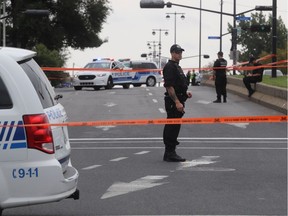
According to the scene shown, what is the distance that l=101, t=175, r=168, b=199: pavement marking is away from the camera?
875 centimetres

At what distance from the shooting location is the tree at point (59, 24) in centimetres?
5738

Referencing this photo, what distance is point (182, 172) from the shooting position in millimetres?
10414

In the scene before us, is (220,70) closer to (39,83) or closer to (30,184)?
(39,83)

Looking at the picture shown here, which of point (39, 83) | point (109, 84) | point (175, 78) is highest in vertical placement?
point (39, 83)

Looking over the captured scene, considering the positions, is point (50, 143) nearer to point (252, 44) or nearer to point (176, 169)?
point (176, 169)

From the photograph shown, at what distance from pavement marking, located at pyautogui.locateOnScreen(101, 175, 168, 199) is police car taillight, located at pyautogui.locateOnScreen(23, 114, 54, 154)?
2.22 metres

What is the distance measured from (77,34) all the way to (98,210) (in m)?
55.2

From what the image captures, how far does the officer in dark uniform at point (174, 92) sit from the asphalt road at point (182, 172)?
1.07ft

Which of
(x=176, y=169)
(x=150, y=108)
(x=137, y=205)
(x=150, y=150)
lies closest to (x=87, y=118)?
(x=150, y=108)

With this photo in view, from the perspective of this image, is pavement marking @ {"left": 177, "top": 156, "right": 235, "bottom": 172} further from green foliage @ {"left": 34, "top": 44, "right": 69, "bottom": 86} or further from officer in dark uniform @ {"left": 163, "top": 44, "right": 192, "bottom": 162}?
green foliage @ {"left": 34, "top": 44, "right": 69, "bottom": 86}

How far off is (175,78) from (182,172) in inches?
61.2

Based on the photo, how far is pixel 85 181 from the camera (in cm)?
957

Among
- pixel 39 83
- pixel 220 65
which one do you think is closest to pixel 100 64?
pixel 220 65

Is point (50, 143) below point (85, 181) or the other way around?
the other way around
